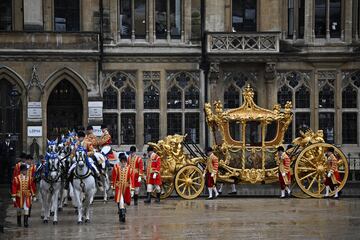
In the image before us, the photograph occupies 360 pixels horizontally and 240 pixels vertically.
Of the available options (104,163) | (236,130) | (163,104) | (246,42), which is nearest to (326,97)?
(246,42)

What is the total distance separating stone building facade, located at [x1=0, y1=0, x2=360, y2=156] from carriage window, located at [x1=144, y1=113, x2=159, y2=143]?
0.04m

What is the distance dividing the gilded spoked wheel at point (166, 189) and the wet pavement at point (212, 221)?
57 cm

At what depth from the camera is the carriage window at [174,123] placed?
34.7 m

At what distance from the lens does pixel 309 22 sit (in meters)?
34.9

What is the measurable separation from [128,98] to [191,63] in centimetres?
288

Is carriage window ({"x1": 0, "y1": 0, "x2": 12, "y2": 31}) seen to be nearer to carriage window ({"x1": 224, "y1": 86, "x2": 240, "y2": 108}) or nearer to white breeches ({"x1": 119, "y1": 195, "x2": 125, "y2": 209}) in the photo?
carriage window ({"x1": 224, "y1": 86, "x2": 240, "y2": 108})

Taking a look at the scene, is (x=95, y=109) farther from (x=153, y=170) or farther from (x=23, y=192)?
(x=23, y=192)

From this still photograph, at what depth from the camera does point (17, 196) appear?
19.7 meters

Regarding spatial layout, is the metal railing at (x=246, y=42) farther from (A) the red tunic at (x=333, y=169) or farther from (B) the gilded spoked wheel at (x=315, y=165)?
(A) the red tunic at (x=333, y=169)

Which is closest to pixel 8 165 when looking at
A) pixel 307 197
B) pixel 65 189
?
pixel 65 189

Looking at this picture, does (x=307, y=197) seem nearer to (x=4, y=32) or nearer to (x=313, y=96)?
(x=313, y=96)

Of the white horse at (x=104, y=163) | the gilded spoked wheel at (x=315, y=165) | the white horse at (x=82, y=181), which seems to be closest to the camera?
the white horse at (x=82, y=181)

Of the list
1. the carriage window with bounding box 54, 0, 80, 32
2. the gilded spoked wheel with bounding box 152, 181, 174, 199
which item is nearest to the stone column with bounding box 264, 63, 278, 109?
the carriage window with bounding box 54, 0, 80, 32

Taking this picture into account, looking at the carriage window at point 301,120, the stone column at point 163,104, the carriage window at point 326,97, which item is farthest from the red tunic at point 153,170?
the carriage window at point 326,97
